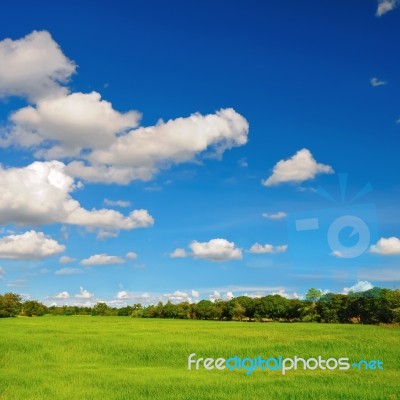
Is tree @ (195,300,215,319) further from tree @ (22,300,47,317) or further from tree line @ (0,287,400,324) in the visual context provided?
tree @ (22,300,47,317)

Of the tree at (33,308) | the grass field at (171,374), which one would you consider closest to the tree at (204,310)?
the tree at (33,308)

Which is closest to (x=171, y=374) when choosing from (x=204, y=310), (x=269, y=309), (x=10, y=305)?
(x=269, y=309)

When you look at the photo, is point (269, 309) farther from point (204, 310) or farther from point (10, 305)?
point (10, 305)

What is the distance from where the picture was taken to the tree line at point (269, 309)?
81.1 metres

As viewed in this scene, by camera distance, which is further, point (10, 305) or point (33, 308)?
point (33, 308)

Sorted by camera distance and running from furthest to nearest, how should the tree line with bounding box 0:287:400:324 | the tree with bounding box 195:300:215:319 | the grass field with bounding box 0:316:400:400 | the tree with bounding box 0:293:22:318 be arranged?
the tree with bounding box 195:300:215:319 < the tree with bounding box 0:293:22:318 < the tree line with bounding box 0:287:400:324 < the grass field with bounding box 0:316:400:400

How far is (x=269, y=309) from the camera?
105062 millimetres

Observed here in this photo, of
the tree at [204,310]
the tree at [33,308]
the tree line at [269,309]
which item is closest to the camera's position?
the tree line at [269,309]

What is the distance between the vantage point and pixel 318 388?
1756 centimetres

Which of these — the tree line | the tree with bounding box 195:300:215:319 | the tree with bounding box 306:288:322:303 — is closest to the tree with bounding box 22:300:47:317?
the tree line

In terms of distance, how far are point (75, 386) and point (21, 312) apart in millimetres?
105132

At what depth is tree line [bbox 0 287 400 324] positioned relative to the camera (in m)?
81.1

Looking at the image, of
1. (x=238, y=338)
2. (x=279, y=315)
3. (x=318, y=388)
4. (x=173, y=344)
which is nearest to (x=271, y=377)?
(x=318, y=388)

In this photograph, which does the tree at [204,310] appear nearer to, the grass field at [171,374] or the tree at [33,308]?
the tree at [33,308]
